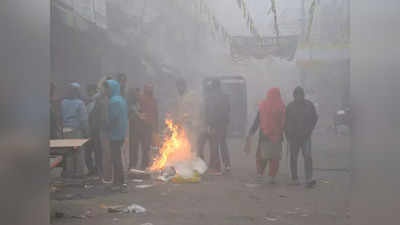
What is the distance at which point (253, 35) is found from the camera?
4.48 meters

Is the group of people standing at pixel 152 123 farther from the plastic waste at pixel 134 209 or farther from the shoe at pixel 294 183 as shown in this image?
the plastic waste at pixel 134 209

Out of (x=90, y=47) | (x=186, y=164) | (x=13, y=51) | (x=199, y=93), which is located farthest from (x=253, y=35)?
(x=13, y=51)

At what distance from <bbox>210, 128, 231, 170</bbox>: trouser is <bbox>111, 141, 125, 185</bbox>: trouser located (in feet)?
3.60

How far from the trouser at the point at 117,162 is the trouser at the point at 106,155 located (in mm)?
47

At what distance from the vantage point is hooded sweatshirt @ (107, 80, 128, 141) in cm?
449

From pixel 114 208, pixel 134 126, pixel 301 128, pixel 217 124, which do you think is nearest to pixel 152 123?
pixel 134 126

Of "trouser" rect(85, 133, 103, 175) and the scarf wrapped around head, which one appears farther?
"trouser" rect(85, 133, 103, 175)

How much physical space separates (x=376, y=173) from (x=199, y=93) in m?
2.10

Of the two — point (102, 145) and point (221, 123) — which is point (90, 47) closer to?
point (102, 145)

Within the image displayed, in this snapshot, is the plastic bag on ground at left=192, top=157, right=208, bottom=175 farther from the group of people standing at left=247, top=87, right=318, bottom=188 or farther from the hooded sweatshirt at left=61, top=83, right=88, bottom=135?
the hooded sweatshirt at left=61, top=83, right=88, bottom=135

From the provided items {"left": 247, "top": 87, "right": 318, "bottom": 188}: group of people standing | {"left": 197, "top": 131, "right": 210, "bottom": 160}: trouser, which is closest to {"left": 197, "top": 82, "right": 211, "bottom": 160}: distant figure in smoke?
{"left": 197, "top": 131, "right": 210, "bottom": 160}: trouser

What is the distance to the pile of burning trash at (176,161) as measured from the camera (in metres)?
4.44

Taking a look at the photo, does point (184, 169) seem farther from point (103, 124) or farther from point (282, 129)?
point (282, 129)

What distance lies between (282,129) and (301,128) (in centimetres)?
22
